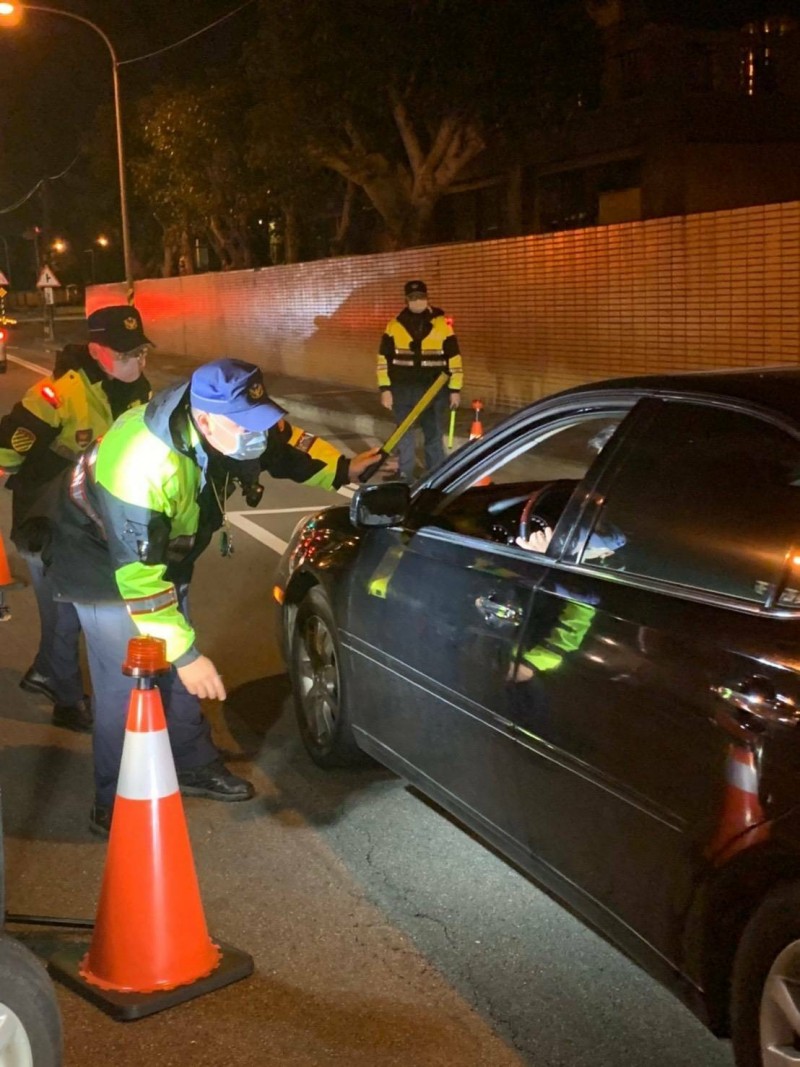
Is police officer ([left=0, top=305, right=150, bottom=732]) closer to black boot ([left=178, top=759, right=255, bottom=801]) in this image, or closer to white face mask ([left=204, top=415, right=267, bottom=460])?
black boot ([left=178, top=759, right=255, bottom=801])

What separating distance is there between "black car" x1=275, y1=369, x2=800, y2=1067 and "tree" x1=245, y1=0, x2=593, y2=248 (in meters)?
17.6

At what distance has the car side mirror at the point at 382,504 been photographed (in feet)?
13.5

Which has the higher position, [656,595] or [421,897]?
[656,595]

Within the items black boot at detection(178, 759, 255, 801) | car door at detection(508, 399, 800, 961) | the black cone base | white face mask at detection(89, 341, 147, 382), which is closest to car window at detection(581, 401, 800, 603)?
car door at detection(508, 399, 800, 961)

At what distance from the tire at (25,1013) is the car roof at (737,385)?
80.7 inches

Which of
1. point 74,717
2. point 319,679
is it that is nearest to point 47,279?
point 74,717

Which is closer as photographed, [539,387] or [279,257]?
[539,387]

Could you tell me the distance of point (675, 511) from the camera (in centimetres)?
299

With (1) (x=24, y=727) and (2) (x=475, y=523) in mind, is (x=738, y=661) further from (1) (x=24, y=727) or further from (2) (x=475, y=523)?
(1) (x=24, y=727)

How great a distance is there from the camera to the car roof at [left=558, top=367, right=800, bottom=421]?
9.61ft

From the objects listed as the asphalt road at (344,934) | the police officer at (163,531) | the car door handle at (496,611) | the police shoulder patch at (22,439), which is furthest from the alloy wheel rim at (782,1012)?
the police shoulder patch at (22,439)

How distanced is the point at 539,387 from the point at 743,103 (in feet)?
38.1

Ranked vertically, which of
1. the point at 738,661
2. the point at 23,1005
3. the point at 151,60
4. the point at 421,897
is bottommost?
the point at 421,897

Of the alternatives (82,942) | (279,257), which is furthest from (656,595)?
(279,257)
